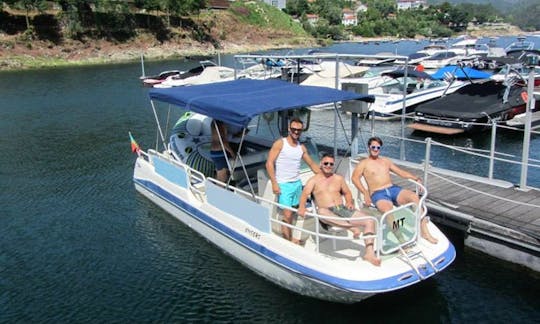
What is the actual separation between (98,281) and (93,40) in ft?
208

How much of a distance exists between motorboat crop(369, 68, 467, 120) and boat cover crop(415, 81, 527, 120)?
2.21m

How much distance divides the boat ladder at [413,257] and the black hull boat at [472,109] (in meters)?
12.7

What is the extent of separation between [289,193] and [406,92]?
650 inches

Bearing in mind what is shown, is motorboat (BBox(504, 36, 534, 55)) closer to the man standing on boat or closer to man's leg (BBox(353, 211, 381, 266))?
the man standing on boat

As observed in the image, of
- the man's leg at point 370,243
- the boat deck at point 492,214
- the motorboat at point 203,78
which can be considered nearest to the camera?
the man's leg at point 370,243

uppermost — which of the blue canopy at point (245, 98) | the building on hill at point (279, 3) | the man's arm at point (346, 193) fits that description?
the building on hill at point (279, 3)

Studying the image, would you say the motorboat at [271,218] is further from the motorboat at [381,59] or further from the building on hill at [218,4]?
the building on hill at [218,4]

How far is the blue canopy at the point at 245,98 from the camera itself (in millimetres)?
8766

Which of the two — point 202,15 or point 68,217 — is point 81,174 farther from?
point 202,15

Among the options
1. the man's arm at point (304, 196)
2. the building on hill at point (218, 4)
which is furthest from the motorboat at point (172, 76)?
the building on hill at point (218, 4)

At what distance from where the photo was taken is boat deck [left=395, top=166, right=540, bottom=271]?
9023mm

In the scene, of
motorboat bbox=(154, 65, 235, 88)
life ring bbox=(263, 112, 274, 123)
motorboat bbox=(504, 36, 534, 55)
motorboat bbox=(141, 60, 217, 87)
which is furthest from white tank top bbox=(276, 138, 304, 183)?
motorboat bbox=(141, 60, 217, 87)

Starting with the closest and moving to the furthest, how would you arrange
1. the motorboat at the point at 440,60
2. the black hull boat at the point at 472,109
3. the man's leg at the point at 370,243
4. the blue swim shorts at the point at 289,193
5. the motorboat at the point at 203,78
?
the man's leg at the point at 370,243, the blue swim shorts at the point at 289,193, the black hull boat at the point at 472,109, the motorboat at the point at 203,78, the motorboat at the point at 440,60

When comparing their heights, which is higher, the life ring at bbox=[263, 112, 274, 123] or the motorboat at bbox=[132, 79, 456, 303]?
the life ring at bbox=[263, 112, 274, 123]
